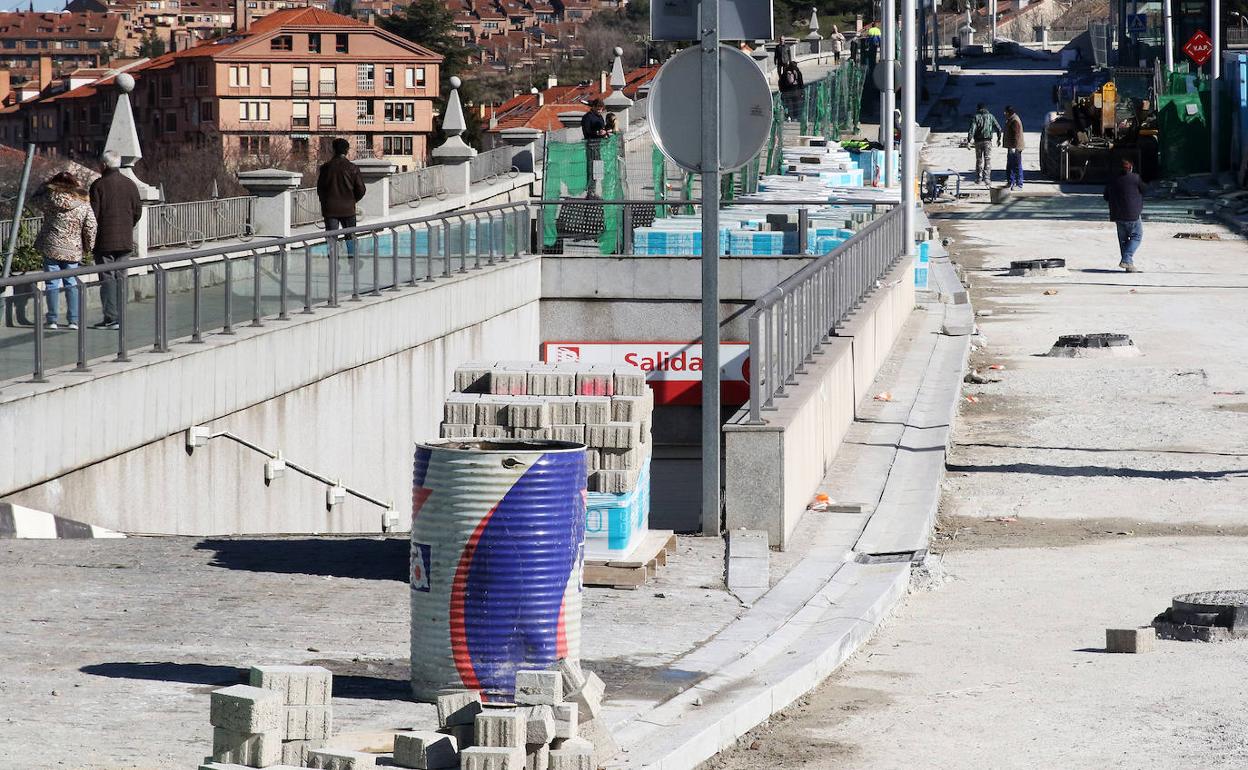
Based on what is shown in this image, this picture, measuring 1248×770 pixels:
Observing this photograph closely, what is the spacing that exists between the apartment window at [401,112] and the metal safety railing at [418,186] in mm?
110437

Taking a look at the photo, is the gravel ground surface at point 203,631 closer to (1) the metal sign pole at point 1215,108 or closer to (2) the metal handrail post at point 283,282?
(2) the metal handrail post at point 283,282

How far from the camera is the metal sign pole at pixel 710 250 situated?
10867 mm

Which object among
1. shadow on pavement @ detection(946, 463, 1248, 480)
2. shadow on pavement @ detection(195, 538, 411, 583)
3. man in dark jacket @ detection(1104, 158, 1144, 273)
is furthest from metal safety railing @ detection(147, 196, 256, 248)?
man in dark jacket @ detection(1104, 158, 1144, 273)

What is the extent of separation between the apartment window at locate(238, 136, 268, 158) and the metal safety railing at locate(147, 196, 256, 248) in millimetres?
100996

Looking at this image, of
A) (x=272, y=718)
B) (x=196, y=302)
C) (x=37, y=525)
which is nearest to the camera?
(x=272, y=718)

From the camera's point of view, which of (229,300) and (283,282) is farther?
(283,282)

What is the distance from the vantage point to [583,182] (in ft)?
103

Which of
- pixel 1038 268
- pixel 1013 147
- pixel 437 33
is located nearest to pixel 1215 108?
pixel 1013 147

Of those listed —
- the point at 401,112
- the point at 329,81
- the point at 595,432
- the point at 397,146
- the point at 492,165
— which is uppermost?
the point at 329,81

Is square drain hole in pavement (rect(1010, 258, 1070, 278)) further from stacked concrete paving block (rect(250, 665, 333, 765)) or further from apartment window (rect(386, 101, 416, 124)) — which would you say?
apartment window (rect(386, 101, 416, 124))

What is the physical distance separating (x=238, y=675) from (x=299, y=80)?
140776 millimetres

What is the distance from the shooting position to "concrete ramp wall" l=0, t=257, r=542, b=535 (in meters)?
13.6

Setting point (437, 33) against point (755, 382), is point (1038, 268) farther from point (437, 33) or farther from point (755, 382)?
point (437, 33)

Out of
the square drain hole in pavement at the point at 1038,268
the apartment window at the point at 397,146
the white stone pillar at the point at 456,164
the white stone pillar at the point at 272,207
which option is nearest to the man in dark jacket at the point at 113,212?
the white stone pillar at the point at 272,207
